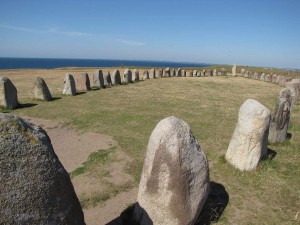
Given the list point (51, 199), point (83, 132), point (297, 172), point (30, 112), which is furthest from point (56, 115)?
point (51, 199)

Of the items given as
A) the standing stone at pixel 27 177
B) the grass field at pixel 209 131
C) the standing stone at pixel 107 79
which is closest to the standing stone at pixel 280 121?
the grass field at pixel 209 131

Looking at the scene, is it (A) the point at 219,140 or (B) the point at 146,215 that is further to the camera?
(A) the point at 219,140

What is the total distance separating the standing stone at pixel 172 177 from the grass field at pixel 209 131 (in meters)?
1.36

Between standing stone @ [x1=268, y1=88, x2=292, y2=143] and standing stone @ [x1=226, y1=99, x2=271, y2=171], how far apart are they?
108 inches

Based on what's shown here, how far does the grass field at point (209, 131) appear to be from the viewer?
789cm

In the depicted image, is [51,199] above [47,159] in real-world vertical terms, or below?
below

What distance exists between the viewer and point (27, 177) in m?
4.10

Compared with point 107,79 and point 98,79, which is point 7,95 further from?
point 107,79

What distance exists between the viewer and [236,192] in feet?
27.8

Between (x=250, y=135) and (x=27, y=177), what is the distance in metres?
7.10

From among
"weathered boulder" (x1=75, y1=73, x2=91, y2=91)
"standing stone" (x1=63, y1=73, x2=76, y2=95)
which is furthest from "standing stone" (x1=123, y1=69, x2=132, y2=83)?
"standing stone" (x1=63, y1=73, x2=76, y2=95)

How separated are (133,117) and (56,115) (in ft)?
13.1

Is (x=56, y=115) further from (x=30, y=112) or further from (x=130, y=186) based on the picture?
(x=130, y=186)

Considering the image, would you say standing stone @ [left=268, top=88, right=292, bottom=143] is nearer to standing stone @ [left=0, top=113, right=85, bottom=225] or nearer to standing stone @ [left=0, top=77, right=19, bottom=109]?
standing stone @ [left=0, top=113, right=85, bottom=225]
